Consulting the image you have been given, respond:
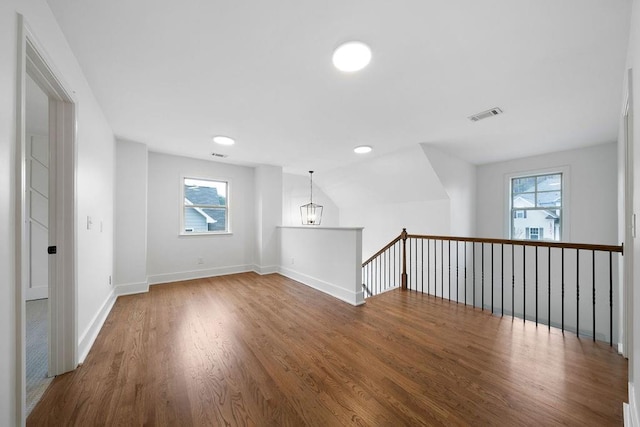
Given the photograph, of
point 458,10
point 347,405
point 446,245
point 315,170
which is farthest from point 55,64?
point 446,245

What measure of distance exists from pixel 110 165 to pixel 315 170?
379 cm

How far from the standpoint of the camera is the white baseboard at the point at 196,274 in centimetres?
434

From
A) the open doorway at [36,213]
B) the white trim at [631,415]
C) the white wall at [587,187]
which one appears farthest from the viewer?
the white wall at [587,187]

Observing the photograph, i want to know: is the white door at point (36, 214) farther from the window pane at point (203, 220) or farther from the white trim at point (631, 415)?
the white trim at point (631, 415)

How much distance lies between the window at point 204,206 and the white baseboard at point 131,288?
3.74ft

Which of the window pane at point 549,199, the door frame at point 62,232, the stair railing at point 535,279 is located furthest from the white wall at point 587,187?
the door frame at point 62,232

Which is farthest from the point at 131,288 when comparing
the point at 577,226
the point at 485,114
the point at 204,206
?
the point at 577,226

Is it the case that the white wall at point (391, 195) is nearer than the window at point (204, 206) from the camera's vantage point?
Yes

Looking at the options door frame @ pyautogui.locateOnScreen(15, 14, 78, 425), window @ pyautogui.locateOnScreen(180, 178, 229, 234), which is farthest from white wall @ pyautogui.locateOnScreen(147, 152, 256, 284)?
door frame @ pyautogui.locateOnScreen(15, 14, 78, 425)

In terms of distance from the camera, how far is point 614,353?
6.81 feet

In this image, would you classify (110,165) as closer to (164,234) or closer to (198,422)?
(164,234)

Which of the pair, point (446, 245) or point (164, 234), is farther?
point (446, 245)

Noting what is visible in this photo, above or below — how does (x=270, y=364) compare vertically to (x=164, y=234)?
below

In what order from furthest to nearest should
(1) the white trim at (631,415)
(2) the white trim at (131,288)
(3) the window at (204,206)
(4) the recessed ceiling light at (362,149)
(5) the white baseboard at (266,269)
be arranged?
(5) the white baseboard at (266,269)
(3) the window at (204,206)
(4) the recessed ceiling light at (362,149)
(2) the white trim at (131,288)
(1) the white trim at (631,415)
